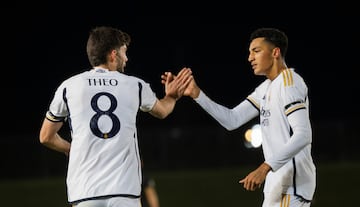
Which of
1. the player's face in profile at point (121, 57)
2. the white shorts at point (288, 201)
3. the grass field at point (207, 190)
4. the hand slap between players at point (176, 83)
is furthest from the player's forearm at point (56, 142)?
the grass field at point (207, 190)

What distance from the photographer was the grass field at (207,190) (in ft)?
52.5

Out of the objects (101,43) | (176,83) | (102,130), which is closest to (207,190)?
(176,83)

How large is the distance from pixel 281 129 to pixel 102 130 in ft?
4.45

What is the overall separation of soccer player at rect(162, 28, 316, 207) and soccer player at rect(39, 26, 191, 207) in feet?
2.51

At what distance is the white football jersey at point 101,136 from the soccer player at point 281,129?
2.64ft

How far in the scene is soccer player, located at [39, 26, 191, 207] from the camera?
532 centimetres

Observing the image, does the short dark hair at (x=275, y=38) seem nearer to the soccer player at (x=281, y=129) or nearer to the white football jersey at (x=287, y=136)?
the soccer player at (x=281, y=129)

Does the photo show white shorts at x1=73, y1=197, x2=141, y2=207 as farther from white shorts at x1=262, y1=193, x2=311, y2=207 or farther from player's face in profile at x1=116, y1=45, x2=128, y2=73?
white shorts at x1=262, y1=193, x2=311, y2=207

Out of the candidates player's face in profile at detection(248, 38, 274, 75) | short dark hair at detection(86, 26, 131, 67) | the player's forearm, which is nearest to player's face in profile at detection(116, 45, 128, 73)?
short dark hair at detection(86, 26, 131, 67)

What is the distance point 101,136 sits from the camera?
536cm

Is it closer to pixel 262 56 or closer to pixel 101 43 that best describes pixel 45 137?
pixel 101 43

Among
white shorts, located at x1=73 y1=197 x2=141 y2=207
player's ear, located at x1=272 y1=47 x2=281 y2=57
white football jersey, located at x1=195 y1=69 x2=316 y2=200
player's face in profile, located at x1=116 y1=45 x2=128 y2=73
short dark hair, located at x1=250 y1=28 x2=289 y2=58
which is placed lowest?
white shorts, located at x1=73 y1=197 x2=141 y2=207
